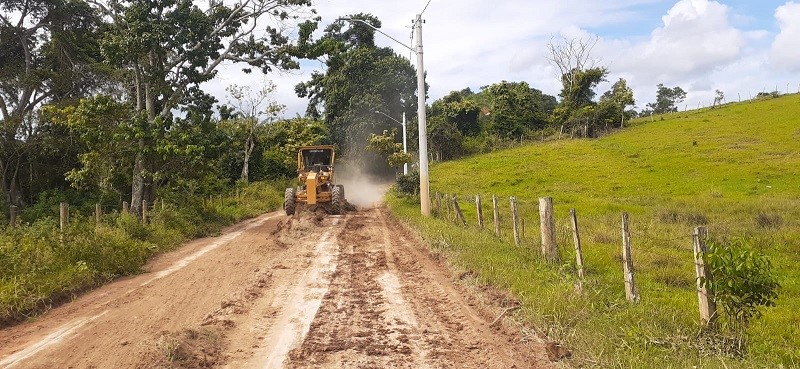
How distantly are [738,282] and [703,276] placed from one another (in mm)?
340

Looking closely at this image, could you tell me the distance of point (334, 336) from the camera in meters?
6.23

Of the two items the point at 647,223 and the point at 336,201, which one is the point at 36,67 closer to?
the point at 336,201

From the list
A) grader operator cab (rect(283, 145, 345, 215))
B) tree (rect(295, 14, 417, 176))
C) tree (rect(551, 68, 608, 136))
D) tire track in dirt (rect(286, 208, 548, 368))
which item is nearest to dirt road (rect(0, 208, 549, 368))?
tire track in dirt (rect(286, 208, 548, 368))

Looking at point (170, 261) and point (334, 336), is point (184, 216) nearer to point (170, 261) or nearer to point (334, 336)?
point (170, 261)

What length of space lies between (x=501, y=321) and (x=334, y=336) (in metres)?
2.06

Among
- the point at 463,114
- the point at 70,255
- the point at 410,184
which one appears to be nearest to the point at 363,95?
the point at 463,114

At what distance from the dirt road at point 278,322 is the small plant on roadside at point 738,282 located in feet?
6.26

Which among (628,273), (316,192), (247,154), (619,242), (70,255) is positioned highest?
(247,154)

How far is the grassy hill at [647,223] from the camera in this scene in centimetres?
573

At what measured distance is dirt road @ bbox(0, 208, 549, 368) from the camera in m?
5.57

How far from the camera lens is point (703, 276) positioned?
553cm

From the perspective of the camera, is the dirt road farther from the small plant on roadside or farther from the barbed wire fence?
the small plant on roadside

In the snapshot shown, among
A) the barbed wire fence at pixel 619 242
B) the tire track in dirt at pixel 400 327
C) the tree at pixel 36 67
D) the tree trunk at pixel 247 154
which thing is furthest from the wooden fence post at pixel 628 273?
the tree trunk at pixel 247 154

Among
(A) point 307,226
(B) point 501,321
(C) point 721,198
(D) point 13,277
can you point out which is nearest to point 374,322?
(B) point 501,321
